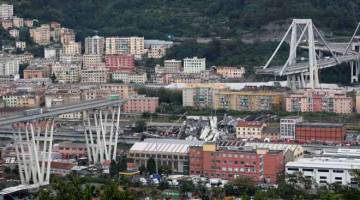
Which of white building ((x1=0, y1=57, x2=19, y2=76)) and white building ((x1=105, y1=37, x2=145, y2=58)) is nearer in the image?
white building ((x1=0, y1=57, x2=19, y2=76))

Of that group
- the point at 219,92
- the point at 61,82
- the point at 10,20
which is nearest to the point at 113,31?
the point at 10,20

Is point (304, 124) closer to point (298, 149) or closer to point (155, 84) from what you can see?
point (298, 149)

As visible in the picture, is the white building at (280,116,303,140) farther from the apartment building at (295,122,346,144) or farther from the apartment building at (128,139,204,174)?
the apartment building at (128,139,204,174)

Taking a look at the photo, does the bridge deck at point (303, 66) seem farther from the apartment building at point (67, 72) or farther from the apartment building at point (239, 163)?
the apartment building at point (239, 163)

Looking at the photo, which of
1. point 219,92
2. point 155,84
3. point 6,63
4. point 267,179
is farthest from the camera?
point 6,63

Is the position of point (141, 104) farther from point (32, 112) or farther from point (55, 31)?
point (55, 31)

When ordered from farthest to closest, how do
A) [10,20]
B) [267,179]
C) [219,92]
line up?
[10,20] → [219,92] → [267,179]

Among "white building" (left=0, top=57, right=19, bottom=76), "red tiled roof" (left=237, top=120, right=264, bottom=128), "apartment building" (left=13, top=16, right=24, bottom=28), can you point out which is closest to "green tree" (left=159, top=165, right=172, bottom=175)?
"red tiled roof" (left=237, top=120, right=264, bottom=128)

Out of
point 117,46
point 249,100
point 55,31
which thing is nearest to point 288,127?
point 249,100
